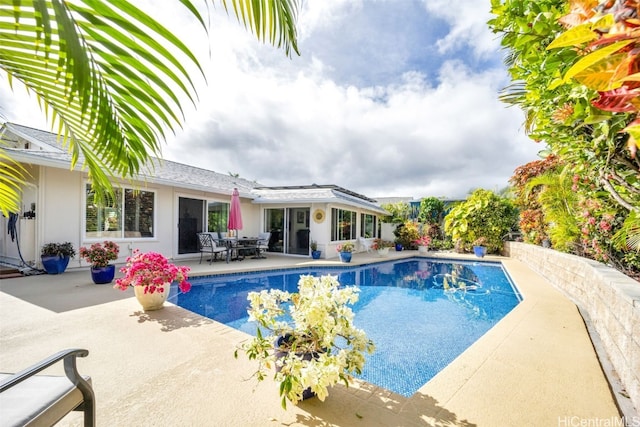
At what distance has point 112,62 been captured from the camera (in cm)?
94

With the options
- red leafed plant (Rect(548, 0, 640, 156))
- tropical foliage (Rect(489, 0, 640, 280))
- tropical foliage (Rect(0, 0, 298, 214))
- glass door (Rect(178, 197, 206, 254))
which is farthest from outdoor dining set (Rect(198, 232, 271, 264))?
red leafed plant (Rect(548, 0, 640, 156))

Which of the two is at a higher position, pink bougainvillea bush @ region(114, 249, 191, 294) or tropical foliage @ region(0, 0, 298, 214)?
tropical foliage @ region(0, 0, 298, 214)

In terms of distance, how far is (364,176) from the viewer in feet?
90.8

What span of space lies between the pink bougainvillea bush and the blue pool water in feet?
4.45

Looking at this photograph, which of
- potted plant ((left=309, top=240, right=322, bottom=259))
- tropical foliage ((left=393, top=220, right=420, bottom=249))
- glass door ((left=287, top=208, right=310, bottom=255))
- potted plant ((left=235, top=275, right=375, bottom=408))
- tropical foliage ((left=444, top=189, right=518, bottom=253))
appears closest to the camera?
potted plant ((left=235, top=275, right=375, bottom=408))

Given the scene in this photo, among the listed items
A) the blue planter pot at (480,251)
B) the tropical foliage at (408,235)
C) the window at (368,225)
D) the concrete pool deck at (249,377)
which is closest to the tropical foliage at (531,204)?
the blue planter pot at (480,251)

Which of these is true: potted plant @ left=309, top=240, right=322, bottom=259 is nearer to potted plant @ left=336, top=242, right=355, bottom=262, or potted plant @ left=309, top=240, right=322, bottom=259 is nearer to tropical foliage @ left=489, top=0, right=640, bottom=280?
potted plant @ left=336, top=242, right=355, bottom=262

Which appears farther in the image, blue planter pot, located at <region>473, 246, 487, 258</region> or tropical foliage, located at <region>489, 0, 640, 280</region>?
blue planter pot, located at <region>473, 246, 487, 258</region>

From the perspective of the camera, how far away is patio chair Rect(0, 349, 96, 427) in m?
1.52

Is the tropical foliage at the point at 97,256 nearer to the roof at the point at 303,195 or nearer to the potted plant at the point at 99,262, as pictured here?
the potted plant at the point at 99,262

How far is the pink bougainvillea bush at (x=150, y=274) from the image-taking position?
15.2 ft

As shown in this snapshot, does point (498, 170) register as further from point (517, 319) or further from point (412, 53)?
point (517, 319)

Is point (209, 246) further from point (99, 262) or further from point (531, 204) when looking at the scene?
point (531, 204)

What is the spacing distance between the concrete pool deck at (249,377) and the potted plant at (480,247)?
9561 millimetres
